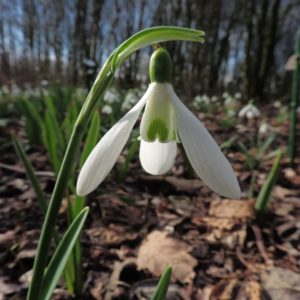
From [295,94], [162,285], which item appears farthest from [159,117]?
[295,94]

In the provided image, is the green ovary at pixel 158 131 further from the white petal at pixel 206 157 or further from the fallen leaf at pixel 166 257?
the fallen leaf at pixel 166 257

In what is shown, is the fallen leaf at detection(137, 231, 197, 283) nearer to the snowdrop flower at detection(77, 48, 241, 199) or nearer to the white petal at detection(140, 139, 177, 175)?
the white petal at detection(140, 139, 177, 175)

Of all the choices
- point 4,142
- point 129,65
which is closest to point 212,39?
point 129,65

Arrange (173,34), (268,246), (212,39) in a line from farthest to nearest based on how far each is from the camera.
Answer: (212,39), (268,246), (173,34)

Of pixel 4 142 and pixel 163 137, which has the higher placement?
pixel 163 137

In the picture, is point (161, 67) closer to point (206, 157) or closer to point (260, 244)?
point (206, 157)

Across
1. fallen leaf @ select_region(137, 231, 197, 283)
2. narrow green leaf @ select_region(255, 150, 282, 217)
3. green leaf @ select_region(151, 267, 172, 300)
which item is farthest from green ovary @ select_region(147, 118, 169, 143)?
narrow green leaf @ select_region(255, 150, 282, 217)

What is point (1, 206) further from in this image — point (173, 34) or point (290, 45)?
point (290, 45)

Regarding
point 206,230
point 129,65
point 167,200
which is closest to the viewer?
point 206,230
